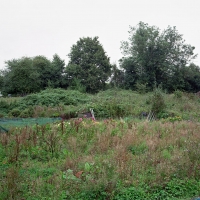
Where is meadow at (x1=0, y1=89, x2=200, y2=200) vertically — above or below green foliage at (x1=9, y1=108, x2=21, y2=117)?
below

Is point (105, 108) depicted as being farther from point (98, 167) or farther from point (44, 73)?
point (44, 73)

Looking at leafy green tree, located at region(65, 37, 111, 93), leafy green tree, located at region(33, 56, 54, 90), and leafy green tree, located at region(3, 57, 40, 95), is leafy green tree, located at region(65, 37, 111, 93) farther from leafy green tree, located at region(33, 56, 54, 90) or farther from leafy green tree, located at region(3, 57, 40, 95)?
leafy green tree, located at region(3, 57, 40, 95)

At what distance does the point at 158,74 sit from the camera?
38.3 metres

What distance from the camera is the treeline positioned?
118 feet

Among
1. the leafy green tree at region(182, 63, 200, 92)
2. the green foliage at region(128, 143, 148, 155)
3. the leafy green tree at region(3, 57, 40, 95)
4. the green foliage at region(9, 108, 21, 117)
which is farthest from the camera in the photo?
the leafy green tree at region(182, 63, 200, 92)

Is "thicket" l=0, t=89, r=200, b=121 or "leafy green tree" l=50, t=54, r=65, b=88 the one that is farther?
"leafy green tree" l=50, t=54, r=65, b=88

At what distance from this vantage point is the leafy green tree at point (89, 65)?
35.7 meters

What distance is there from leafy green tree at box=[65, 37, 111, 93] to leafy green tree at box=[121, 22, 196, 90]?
387 centimetres

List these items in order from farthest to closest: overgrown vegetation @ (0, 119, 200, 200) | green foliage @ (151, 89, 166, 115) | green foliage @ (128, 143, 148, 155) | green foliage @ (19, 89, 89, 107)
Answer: green foliage @ (19, 89, 89, 107) → green foliage @ (151, 89, 166, 115) → green foliage @ (128, 143, 148, 155) → overgrown vegetation @ (0, 119, 200, 200)

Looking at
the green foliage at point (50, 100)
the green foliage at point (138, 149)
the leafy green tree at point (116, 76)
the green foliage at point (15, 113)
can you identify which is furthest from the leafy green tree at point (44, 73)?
the green foliage at point (138, 149)

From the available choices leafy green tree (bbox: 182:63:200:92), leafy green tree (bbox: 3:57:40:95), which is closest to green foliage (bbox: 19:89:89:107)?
leafy green tree (bbox: 3:57:40:95)

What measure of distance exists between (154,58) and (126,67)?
482 centimetres

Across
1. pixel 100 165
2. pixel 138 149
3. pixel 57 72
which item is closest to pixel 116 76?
pixel 57 72

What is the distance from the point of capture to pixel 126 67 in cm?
3853
